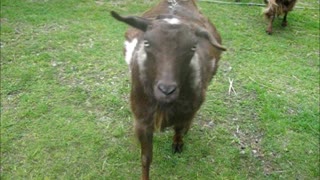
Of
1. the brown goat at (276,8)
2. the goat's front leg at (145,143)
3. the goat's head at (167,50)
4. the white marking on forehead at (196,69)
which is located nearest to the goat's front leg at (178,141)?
the goat's front leg at (145,143)

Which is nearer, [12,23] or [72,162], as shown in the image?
[72,162]

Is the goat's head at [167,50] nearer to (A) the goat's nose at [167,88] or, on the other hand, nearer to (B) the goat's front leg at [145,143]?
(A) the goat's nose at [167,88]

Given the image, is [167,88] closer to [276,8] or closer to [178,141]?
[178,141]

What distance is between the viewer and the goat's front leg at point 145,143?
3.11m

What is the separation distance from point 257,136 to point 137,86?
1.85m

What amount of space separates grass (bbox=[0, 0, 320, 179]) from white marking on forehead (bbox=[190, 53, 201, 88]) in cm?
119

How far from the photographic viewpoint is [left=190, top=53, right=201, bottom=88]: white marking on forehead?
2709 mm

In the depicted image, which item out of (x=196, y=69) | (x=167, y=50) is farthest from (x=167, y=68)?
(x=196, y=69)

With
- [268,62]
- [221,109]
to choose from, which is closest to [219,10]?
[268,62]

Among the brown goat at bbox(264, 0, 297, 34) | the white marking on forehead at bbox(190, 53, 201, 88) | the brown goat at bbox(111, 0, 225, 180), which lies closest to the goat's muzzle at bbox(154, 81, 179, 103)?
the brown goat at bbox(111, 0, 225, 180)

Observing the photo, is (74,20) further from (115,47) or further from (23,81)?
(23,81)

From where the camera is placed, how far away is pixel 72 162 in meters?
3.73

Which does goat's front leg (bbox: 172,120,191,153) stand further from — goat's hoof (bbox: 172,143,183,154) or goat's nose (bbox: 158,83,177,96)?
Answer: goat's nose (bbox: 158,83,177,96)

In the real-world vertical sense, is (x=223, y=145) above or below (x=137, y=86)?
below
